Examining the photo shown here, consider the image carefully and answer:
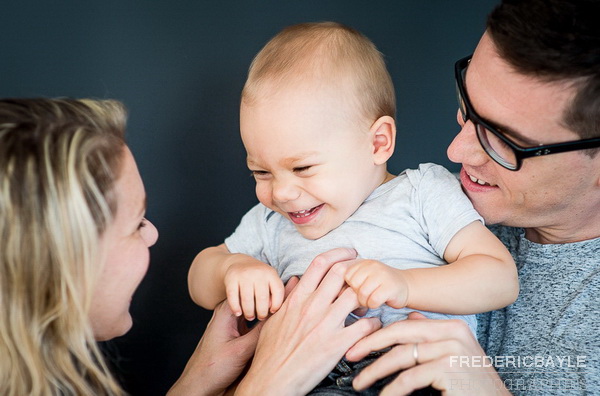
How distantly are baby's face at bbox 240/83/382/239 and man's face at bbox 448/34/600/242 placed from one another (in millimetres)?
289

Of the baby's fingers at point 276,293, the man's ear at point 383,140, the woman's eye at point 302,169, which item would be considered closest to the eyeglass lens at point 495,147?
the man's ear at point 383,140

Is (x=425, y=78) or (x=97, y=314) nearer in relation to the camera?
(x=97, y=314)

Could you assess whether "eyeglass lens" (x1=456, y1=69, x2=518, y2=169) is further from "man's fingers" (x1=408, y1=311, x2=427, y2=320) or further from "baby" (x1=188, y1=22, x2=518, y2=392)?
"man's fingers" (x1=408, y1=311, x2=427, y2=320)

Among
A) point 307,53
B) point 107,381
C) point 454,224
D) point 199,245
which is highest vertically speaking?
point 307,53

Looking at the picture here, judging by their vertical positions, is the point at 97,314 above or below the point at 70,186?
below

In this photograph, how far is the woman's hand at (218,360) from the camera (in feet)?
6.18

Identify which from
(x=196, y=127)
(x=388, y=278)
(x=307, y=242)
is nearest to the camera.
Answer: (x=388, y=278)

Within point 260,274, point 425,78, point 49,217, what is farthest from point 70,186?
point 425,78

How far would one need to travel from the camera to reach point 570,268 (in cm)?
188

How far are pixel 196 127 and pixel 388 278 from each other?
3.76ft

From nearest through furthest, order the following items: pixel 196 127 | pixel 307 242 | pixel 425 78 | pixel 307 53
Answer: pixel 307 53
pixel 307 242
pixel 196 127
pixel 425 78

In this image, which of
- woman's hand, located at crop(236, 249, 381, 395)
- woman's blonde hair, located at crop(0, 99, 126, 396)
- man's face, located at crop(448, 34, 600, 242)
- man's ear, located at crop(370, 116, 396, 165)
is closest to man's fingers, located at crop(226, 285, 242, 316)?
woman's hand, located at crop(236, 249, 381, 395)

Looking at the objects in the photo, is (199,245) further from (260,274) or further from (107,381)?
(107,381)

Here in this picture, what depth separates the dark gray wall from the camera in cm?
229
